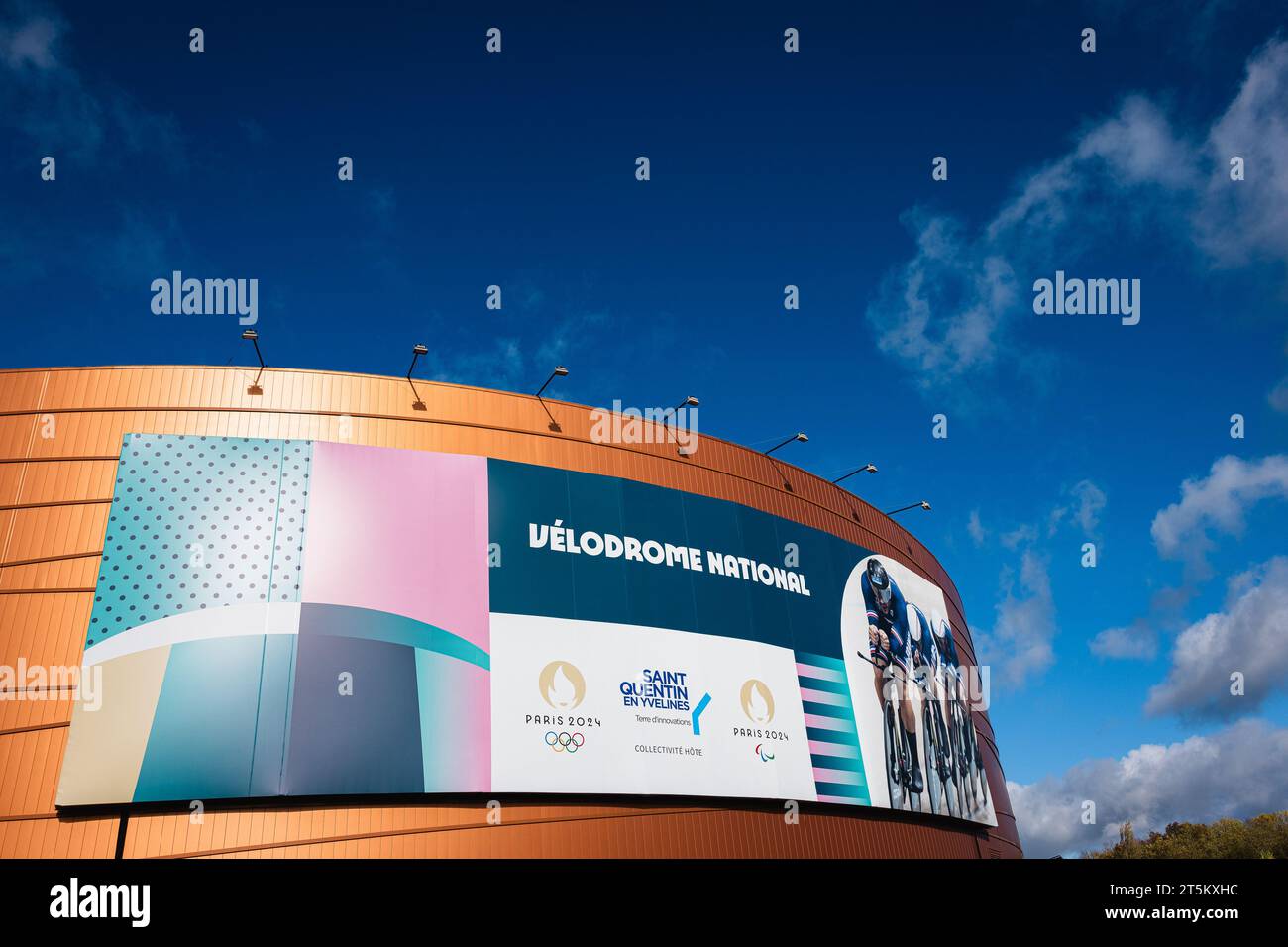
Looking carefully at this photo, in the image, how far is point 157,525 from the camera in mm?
22125

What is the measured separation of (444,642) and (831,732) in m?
14.1

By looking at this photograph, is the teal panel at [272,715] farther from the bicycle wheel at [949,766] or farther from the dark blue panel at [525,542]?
the bicycle wheel at [949,766]

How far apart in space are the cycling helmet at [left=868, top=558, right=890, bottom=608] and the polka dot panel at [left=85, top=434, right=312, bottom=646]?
2247cm

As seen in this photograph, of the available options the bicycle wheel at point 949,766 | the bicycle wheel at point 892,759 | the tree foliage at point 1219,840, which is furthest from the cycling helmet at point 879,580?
the tree foliage at point 1219,840

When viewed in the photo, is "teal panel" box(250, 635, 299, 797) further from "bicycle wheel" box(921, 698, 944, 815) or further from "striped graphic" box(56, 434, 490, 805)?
"bicycle wheel" box(921, 698, 944, 815)

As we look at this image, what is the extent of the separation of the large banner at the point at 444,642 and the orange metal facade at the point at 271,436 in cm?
60

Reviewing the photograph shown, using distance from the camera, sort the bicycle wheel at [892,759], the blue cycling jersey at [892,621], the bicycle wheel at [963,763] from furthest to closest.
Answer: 1. the bicycle wheel at [963,763]
2. the blue cycling jersey at [892,621]
3. the bicycle wheel at [892,759]

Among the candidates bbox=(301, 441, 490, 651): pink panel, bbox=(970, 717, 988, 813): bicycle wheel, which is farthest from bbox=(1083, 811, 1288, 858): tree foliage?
bbox=(301, 441, 490, 651): pink panel

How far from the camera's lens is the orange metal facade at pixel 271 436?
64.2ft

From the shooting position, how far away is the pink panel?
75.1ft

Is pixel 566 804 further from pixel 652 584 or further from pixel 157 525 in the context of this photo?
pixel 157 525

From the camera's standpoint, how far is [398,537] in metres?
23.9

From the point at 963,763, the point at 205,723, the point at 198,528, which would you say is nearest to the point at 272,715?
the point at 205,723
